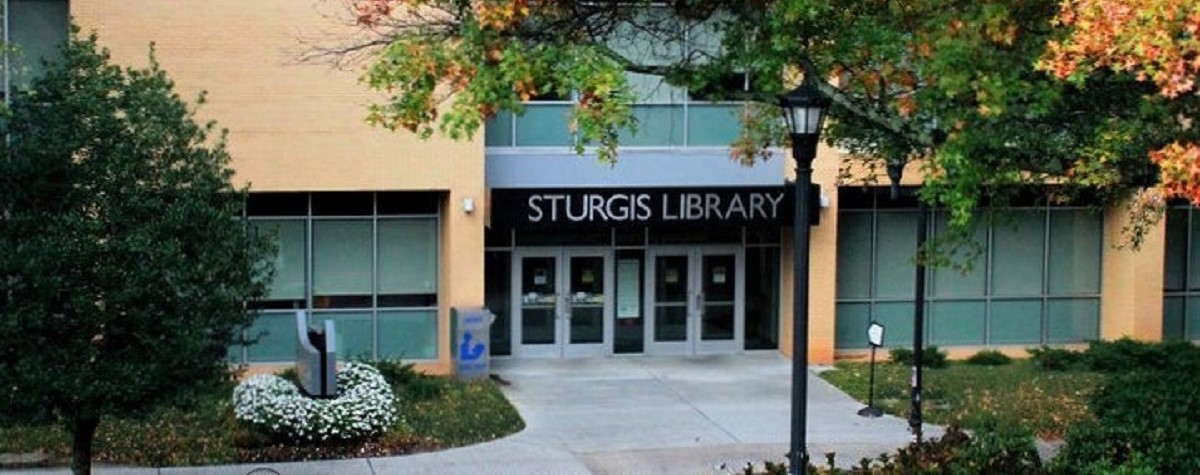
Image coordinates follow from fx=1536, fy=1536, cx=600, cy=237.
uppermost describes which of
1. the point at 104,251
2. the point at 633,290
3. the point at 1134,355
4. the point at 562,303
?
the point at 104,251

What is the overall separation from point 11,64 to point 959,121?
537 inches

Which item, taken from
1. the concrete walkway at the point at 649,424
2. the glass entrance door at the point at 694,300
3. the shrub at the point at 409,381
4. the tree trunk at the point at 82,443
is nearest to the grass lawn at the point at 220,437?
the concrete walkway at the point at 649,424

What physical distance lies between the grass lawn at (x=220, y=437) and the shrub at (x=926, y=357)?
7.27 metres

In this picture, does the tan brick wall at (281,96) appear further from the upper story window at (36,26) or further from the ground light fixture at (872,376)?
the ground light fixture at (872,376)

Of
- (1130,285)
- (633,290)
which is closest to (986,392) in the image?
(1130,285)

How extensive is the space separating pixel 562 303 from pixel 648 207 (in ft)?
9.37

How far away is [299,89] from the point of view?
22.3 m

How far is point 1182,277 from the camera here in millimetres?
27031

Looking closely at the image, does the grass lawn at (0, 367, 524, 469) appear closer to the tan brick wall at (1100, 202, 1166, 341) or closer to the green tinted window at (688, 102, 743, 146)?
the green tinted window at (688, 102, 743, 146)

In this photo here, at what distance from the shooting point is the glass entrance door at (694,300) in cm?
2561

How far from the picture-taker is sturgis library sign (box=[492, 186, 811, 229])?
2305 centimetres

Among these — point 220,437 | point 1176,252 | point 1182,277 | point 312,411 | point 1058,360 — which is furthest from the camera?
point 1182,277

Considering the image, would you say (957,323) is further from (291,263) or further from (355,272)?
(291,263)

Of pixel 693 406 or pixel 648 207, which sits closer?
pixel 693 406
